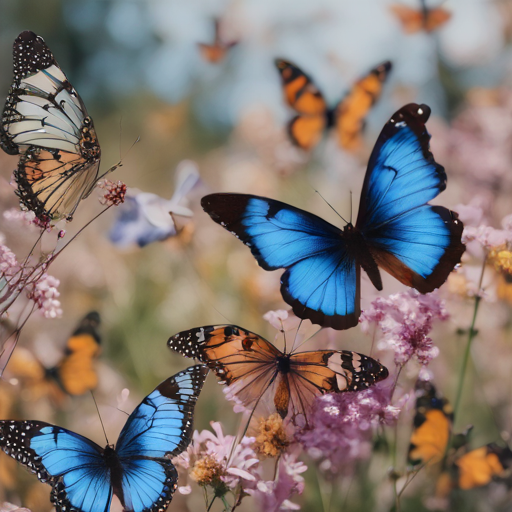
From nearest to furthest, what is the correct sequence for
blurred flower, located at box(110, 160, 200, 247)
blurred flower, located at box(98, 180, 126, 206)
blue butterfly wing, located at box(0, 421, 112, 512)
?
blue butterfly wing, located at box(0, 421, 112, 512) → blurred flower, located at box(98, 180, 126, 206) → blurred flower, located at box(110, 160, 200, 247)

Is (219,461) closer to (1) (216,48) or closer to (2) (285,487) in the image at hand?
(2) (285,487)

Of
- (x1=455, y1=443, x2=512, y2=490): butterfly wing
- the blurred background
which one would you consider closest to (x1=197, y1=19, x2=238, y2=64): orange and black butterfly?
the blurred background

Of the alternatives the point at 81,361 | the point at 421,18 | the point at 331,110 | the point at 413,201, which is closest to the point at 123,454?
the point at 81,361

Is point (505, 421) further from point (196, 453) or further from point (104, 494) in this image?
point (104, 494)

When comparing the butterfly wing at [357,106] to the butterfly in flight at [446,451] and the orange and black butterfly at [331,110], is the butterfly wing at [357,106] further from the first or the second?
the butterfly in flight at [446,451]

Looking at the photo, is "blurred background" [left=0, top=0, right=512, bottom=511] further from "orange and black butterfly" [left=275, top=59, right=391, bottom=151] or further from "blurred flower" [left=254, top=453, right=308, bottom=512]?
"blurred flower" [left=254, top=453, right=308, bottom=512]

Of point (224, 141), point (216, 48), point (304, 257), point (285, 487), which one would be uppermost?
point (216, 48)
